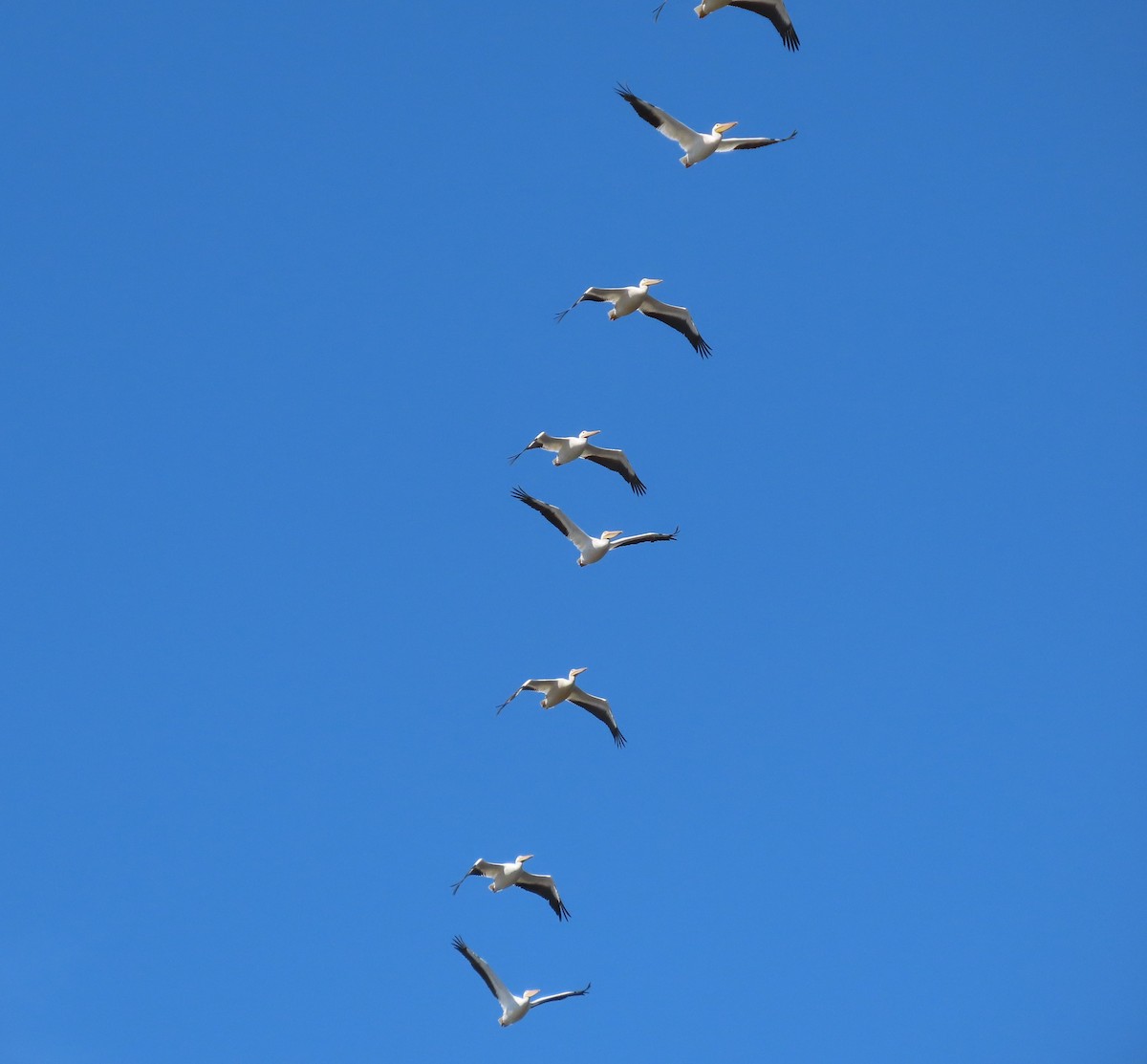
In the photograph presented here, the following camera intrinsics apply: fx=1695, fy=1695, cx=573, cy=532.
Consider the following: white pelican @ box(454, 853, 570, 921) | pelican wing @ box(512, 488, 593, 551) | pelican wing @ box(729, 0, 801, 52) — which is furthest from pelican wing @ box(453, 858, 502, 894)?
pelican wing @ box(729, 0, 801, 52)

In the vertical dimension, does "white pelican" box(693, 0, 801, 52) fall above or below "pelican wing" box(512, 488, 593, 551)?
above

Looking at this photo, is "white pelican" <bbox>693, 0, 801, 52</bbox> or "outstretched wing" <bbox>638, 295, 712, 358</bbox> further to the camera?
"outstretched wing" <bbox>638, 295, 712, 358</bbox>

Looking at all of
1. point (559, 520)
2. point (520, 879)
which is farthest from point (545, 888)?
point (559, 520)

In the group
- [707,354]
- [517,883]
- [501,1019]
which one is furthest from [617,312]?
[501,1019]

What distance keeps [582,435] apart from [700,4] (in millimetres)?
9225

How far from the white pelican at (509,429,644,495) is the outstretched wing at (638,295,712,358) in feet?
8.99

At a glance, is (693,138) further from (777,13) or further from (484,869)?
(484,869)

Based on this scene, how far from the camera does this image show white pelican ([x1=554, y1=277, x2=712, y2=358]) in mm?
35031

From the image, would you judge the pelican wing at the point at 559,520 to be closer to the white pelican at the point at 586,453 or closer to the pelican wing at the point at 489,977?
the white pelican at the point at 586,453

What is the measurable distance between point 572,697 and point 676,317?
8.66 meters

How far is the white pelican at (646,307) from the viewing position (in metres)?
35.0

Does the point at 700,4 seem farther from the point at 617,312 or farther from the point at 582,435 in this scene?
the point at 582,435

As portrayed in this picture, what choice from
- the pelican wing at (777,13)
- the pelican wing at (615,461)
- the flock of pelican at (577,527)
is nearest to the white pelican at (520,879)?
the flock of pelican at (577,527)

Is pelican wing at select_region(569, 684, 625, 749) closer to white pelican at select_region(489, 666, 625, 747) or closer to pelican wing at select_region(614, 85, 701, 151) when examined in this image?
white pelican at select_region(489, 666, 625, 747)
